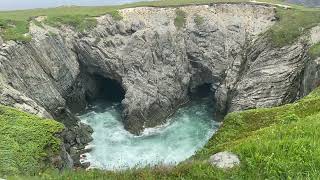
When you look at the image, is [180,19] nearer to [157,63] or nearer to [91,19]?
[157,63]

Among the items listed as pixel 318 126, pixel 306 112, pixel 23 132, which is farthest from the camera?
pixel 23 132

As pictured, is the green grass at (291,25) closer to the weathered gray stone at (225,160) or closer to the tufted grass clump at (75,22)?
the tufted grass clump at (75,22)

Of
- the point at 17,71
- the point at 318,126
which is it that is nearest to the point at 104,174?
the point at 318,126

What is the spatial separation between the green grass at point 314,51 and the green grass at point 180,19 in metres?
21.7

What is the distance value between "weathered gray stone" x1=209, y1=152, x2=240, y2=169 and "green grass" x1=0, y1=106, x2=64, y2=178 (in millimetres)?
13900

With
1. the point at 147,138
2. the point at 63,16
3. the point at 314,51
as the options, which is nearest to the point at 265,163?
the point at 147,138

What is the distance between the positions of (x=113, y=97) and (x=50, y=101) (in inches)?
613

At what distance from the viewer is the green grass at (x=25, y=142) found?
29.2m

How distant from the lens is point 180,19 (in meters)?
73.3

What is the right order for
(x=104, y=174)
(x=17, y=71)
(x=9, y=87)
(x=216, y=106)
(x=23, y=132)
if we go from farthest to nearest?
(x=216, y=106), (x=17, y=71), (x=9, y=87), (x=23, y=132), (x=104, y=174)

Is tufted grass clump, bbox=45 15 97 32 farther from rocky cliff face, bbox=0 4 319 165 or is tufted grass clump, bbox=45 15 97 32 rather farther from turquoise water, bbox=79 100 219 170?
turquoise water, bbox=79 100 219 170

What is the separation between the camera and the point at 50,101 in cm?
5834

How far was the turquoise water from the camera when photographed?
5247cm

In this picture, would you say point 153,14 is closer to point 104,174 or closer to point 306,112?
point 306,112
